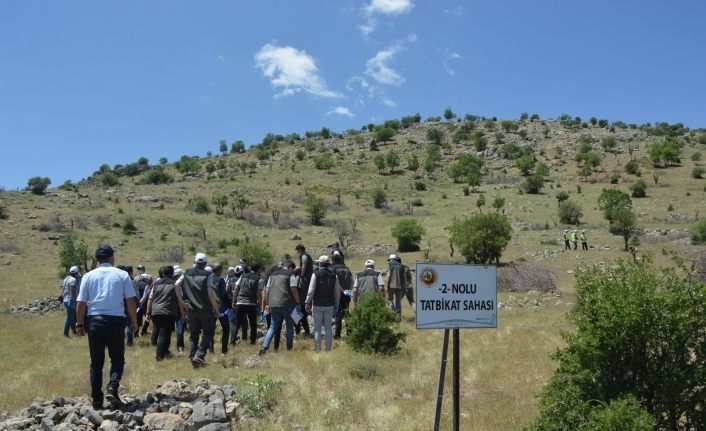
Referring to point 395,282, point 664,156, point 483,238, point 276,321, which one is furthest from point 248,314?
point 664,156

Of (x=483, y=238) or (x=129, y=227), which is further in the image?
(x=129, y=227)

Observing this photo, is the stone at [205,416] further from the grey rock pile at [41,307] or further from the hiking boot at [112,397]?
the grey rock pile at [41,307]

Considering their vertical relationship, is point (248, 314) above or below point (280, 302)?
below

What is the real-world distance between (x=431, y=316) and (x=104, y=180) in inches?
2967

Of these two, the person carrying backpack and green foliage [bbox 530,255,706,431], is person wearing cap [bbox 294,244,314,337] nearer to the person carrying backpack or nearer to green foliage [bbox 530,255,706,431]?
the person carrying backpack

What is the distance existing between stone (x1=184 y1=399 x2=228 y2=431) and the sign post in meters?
2.37

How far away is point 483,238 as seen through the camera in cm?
2789

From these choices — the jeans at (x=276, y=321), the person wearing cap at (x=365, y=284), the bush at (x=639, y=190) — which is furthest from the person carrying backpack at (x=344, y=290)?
the bush at (x=639, y=190)

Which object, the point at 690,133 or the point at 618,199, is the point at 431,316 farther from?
the point at 690,133

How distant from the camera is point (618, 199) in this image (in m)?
39.6

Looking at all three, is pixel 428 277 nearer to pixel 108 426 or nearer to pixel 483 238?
pixel 108 426

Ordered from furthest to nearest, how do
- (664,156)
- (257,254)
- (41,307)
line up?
1. (664,156)
2. (257,254)
3. (41,307)

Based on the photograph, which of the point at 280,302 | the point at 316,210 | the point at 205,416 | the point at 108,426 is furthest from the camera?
the point at 316,210

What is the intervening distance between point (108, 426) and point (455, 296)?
384cm
